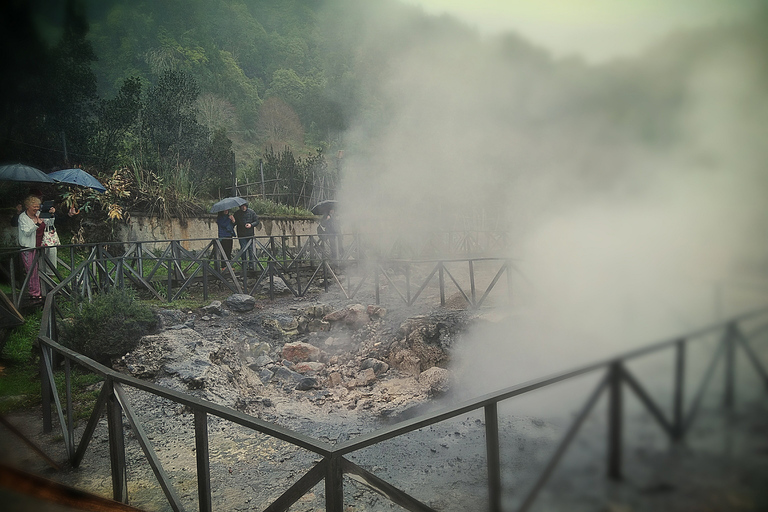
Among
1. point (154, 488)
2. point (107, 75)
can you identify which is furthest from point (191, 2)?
point (154, 488)

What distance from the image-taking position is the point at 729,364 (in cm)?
96

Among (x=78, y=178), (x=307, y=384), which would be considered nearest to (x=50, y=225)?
(x=78, y=178)

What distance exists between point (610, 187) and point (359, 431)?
5.53 feet

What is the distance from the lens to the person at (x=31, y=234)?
9.26ft

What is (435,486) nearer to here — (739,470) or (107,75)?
(739,470)

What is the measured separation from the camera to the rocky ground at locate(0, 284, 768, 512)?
951mm

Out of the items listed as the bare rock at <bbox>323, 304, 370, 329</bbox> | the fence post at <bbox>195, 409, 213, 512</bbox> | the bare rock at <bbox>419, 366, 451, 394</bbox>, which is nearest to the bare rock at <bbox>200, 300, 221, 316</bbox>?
the bare rock at <bbox>323, 304, 370, 329</bbox>

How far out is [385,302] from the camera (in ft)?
16.0

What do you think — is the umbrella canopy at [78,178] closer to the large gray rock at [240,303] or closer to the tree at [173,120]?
the tree at [173,120]

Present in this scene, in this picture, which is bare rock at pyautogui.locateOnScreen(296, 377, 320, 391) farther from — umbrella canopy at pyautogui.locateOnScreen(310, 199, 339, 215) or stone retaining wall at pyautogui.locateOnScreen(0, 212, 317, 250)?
umbrella canopy at pyautogui.locateOnScreen(310, 199, 339, 215)

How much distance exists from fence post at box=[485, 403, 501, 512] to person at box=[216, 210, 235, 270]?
3870 mm

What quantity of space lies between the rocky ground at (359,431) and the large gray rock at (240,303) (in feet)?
0.03

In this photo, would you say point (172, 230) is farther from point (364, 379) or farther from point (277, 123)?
point (364, 379)

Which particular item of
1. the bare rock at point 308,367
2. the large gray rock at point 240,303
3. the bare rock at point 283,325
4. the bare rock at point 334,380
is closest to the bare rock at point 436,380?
the bare rock at point 334,380
